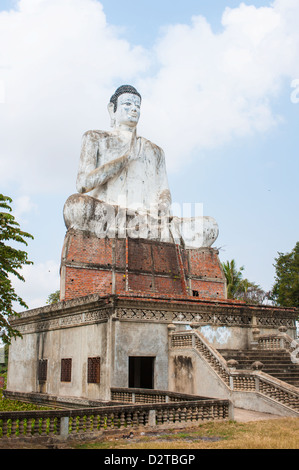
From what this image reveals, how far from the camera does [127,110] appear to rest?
2277 cm

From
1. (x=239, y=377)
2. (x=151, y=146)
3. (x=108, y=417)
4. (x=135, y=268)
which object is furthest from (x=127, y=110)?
(x=108, y=417)

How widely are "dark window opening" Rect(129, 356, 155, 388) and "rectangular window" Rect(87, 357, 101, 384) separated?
10.4 feet

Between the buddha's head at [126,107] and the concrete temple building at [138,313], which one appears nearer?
the concrete temple building at [138,313]

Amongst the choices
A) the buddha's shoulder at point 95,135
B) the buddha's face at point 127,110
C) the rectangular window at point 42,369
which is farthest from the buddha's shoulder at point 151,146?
the rectangular window at point 42,369

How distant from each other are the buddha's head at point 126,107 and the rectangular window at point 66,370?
11.0m

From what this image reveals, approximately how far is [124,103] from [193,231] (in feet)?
21.7

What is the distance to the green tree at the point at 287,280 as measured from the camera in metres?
29.5

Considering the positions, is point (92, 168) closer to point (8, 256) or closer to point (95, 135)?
point (95, 135)

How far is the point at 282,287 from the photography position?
30094 mm

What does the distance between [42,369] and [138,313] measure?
17.9ft

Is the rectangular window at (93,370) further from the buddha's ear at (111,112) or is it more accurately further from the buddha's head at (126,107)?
the buddha's ear at (111,112)

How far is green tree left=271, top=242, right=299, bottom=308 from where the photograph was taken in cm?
2950
